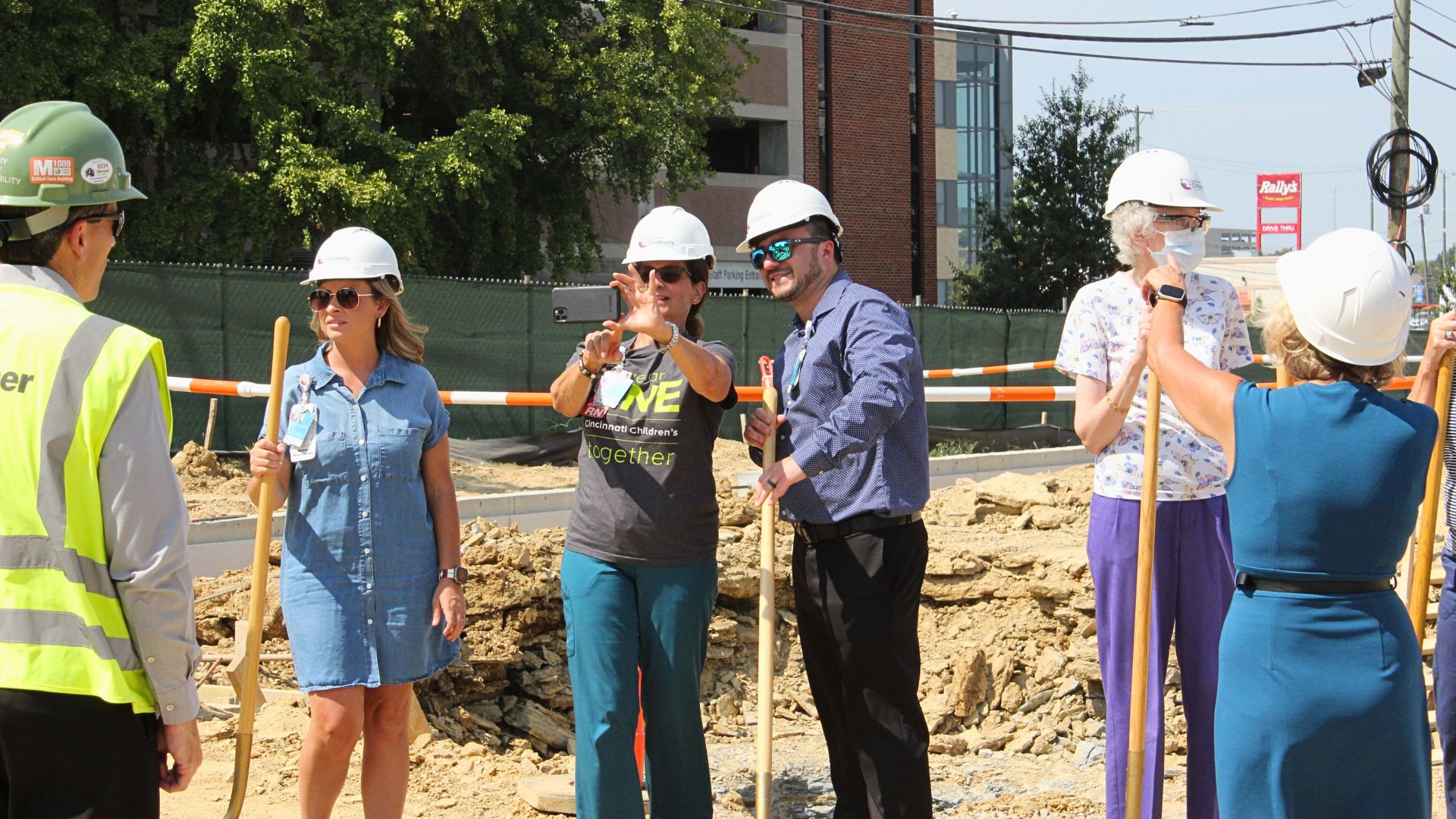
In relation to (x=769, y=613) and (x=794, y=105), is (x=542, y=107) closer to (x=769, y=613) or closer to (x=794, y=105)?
(x=794, y=105)

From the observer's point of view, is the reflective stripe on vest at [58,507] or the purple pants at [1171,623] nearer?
the reflective stripe on vest at [58,507]

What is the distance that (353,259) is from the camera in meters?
4.15

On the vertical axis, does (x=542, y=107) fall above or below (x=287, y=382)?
above

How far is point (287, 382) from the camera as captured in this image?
165 inches

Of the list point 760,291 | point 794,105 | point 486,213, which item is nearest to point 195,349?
point 486,213

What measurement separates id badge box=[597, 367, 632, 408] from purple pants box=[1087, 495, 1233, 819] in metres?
1.50

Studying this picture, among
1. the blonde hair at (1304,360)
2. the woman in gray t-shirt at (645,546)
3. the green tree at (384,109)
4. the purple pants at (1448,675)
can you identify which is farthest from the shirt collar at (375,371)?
the green tree at (384,109)

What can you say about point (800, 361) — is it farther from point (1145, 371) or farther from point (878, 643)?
point (1145, 371)

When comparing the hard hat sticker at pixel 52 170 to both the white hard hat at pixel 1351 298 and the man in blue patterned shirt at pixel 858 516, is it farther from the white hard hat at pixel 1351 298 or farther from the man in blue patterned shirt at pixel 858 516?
the white hard hat at pixel 1351 298

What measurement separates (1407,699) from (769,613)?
6.10 ft

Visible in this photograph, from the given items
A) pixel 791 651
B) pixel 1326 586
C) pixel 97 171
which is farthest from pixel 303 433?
pixel 791 651

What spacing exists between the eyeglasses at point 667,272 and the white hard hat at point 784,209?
8.3 inches

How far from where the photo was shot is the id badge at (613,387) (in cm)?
420

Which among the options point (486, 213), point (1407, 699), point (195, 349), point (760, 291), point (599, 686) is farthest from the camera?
point (760, 291)
